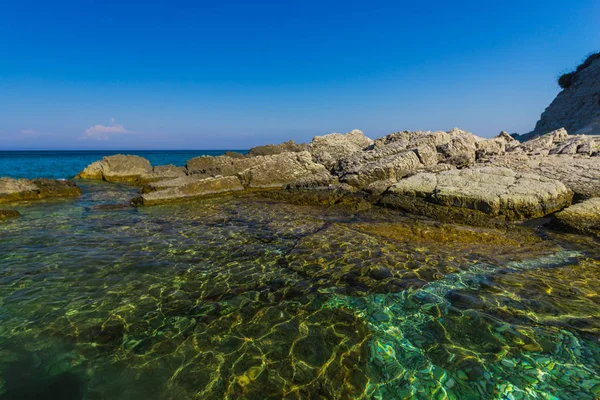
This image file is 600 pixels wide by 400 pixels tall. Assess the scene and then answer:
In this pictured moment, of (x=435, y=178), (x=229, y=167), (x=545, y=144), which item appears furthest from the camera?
(x=229, y=167)

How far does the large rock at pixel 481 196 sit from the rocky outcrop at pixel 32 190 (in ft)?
61.8

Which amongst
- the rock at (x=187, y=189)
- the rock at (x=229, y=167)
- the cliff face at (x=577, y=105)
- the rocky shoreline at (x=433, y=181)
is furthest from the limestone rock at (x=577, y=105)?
the rock at (x=187, y=189)

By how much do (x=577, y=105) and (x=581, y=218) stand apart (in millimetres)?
27370

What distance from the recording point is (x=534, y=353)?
4195 mm

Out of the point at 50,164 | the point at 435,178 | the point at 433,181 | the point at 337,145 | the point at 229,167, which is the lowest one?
the point at 50,164

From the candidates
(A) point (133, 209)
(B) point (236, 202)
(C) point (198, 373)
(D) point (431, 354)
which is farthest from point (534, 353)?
(A) point (133, 209)

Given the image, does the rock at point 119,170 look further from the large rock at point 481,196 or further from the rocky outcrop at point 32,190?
the large rock at point 481,196

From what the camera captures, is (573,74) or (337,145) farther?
(573,74)

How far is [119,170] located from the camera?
27.2m

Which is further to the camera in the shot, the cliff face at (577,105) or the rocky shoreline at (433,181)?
the cliff face at (577,105)

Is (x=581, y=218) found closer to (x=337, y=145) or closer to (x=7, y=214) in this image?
(x=337, y=145)

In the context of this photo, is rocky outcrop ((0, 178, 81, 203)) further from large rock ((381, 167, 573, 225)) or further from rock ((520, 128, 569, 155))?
rock ((520, 128, 569, 155))

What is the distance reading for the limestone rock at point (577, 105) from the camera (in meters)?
25.9

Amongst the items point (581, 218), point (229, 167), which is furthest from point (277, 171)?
point (581, 218)
